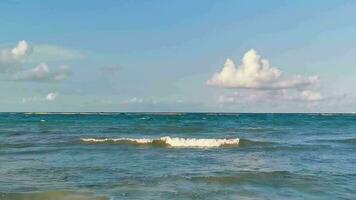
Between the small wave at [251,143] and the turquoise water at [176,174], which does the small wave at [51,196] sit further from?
the small wave at [251,143]

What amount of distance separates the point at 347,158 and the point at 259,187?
39.6 ft

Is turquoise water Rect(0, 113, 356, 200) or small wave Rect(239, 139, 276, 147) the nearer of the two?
turquoise water Rect(0, 113, 356, 200)

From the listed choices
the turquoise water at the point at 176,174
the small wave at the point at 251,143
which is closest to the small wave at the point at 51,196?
the turquoise water at the point at 176,174

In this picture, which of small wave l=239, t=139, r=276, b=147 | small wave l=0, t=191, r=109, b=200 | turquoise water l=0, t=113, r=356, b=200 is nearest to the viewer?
small wave l=0, t=191, r=109, b=200

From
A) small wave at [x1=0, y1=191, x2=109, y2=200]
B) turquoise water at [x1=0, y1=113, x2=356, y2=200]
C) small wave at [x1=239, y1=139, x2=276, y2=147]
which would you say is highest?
small wave at [x1=239, y1=139, x2=276, y2=147]

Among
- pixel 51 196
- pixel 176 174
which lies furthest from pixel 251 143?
pixel 51 196

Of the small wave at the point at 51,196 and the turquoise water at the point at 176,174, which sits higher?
the turquoise water at the point at 176,174

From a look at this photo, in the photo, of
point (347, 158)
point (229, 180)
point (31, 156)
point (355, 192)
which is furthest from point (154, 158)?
point (355, 192)

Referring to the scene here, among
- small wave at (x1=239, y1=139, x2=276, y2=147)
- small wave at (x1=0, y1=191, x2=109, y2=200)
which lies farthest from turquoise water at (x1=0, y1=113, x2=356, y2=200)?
small wave at (x1=239, y1=139, x2=276, y2=147)

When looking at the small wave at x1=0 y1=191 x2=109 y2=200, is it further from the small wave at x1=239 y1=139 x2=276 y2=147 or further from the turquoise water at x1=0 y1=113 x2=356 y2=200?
the small wave at x1=239 y1=139 x2=276 y2=147

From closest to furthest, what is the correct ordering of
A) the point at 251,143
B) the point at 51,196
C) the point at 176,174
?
the point at 51,196 → the point at 176,174 → the point at 251,143

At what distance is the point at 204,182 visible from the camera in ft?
58.4

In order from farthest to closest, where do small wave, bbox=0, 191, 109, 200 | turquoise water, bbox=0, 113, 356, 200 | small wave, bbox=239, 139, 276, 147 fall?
small wave, bbox=239, 139, 276, 147
turquoise water, bbox=0, 113, 356, 200
small wave, bbox=0, 191, 109, 200

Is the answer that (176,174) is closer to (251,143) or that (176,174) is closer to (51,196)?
(51,196)
